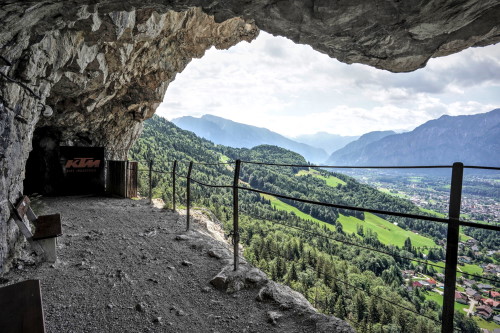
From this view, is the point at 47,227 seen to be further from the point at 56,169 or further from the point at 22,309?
the point at 56,169

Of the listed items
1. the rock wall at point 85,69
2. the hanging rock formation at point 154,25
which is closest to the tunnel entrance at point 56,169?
the rock wall at point 85,69

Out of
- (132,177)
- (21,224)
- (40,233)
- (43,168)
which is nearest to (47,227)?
(40,233)

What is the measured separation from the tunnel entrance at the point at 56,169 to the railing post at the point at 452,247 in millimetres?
14555

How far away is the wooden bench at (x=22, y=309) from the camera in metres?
1.47

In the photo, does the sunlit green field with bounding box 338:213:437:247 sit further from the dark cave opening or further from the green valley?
the dark cave opening

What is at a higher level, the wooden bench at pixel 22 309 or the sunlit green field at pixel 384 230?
the wooden bench at pixel 22 309

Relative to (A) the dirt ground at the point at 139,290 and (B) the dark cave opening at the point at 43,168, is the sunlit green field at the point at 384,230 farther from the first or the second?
(B) the dark cave opening at the point at 43,168

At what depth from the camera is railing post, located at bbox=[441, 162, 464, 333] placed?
2.06 m

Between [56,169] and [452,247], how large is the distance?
1594cm

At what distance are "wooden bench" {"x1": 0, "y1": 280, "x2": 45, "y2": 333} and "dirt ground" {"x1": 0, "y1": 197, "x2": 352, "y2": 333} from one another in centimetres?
171

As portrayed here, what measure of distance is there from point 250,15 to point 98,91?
9.48 meters

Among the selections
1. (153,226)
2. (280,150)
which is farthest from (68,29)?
(280,150)

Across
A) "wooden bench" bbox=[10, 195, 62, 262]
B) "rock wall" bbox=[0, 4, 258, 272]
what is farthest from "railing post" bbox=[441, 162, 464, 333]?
"wooden bench" bbox=[10, 195, 62, 262]

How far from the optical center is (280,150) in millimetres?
131125
